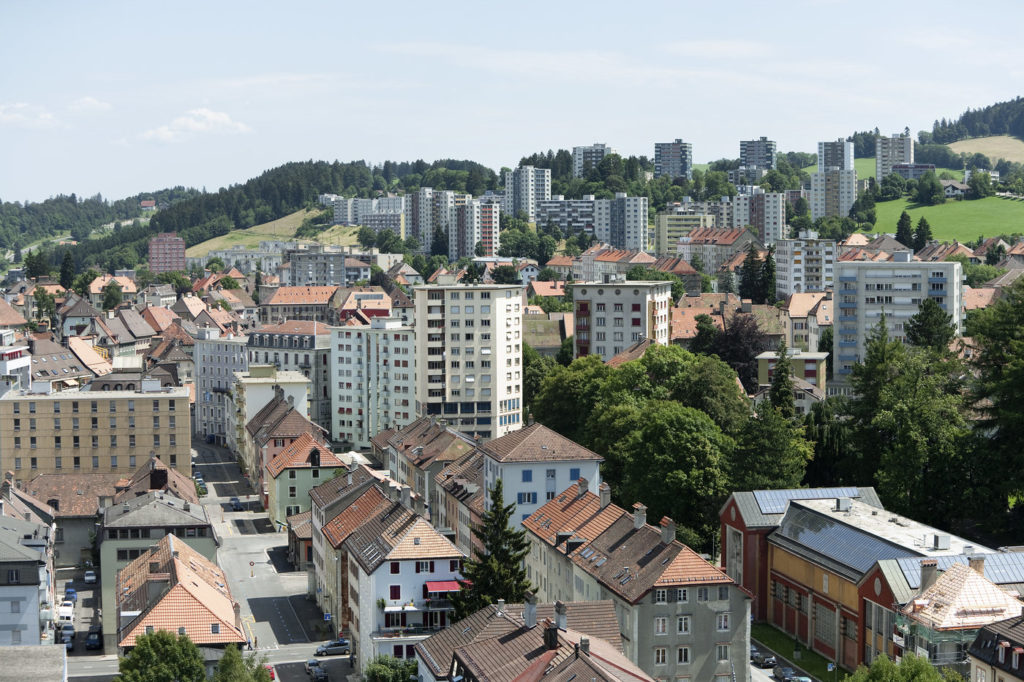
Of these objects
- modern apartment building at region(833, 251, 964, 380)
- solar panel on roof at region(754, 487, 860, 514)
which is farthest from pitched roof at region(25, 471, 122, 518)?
modern apartment building at region(833, 251, 964, 380)

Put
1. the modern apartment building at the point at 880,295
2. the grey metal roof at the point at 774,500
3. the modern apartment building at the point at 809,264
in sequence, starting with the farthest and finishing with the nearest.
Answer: the modern apartment building at the point at 809,264 → the modern apartment building at the point at 880,295 → the grey metal roof at the point at 774,500

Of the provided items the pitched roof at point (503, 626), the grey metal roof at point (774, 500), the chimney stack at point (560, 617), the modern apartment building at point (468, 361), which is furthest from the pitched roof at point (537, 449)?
the modern apartment building at point (468, 361)

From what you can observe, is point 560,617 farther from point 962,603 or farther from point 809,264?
point 809,264

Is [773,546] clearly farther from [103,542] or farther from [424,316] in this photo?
[424,316]

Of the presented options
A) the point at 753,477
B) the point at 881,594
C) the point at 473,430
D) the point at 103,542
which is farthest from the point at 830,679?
the point at 473,430

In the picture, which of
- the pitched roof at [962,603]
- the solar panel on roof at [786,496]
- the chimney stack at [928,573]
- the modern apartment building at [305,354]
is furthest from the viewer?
the modern apartment building at [305,354]

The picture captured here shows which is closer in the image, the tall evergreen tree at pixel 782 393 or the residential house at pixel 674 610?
the residential house at pixel 674 610

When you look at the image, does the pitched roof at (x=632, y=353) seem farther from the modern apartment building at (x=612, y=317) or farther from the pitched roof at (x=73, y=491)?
the pitched roof at (x=73, y=491)
